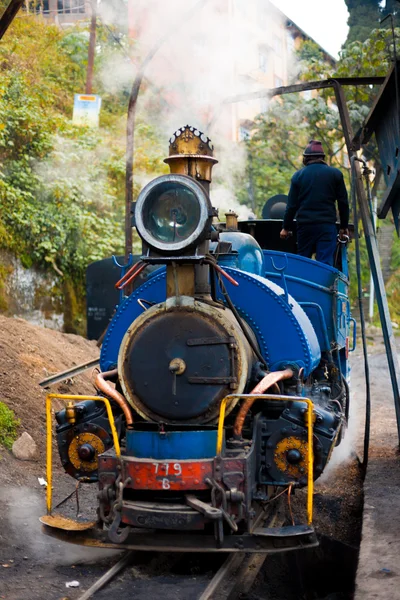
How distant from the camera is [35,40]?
2000 cm

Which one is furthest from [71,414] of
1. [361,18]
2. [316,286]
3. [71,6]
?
[71,6]

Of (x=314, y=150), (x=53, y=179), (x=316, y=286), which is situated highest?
(x=53, y=179)

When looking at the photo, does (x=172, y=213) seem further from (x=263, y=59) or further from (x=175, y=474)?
(x=263, y=59)

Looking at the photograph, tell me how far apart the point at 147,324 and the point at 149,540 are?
54.0 inches

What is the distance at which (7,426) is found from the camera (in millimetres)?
7898

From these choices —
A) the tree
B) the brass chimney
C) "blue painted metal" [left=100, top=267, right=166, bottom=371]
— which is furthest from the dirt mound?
the tree

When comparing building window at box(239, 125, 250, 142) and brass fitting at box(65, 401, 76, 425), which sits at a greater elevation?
building window at box(239, 125, 250, 142)

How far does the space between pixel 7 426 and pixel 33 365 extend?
2082mm

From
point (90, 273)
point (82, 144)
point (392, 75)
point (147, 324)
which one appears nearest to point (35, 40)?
point (82, 144)

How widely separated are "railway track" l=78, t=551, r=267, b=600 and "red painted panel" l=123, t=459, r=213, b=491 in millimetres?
645

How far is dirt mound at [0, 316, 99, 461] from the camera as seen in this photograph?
846 centimetres

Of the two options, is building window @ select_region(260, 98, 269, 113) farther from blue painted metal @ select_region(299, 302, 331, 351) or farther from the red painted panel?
the red painted panel

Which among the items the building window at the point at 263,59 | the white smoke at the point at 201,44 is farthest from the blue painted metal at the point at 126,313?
the building window at the point at 263,59

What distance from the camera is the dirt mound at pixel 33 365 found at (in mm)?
8461
